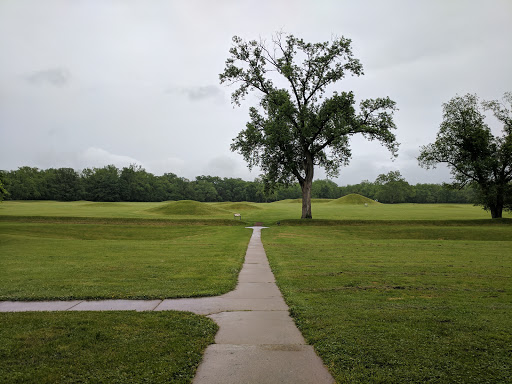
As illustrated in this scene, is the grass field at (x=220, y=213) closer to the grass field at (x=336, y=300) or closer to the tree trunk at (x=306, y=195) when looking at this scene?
the tree trunk at (x=306, y=195)

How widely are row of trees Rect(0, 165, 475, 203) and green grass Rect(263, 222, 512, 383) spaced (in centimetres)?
7485

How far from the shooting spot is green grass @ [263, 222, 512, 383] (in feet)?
13.1

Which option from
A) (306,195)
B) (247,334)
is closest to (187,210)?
(306,195)

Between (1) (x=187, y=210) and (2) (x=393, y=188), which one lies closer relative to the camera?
(1) (x=187, y=210)

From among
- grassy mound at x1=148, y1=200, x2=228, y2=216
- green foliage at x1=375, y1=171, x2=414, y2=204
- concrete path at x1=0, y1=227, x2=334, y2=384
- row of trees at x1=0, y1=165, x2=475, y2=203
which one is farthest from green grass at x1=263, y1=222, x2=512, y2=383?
green foliage at x1=375, y1=171, x2=414, y2=204

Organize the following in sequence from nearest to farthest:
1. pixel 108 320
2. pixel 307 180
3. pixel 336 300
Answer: pixel 108 320
pixel 336 300
pixel 307 180

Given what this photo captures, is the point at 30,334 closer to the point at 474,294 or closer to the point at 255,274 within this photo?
the point at 255,274

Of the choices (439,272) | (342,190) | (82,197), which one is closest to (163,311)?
(439,272)

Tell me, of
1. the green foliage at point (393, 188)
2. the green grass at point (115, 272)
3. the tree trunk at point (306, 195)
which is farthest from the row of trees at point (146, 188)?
the green grass at point (115, 272)

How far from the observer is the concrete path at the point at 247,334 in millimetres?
3887

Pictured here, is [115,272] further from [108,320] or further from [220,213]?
[220,213]

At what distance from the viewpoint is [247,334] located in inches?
205

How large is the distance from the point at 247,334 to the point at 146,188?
12355 cm

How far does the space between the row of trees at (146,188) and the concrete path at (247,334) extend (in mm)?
78457
